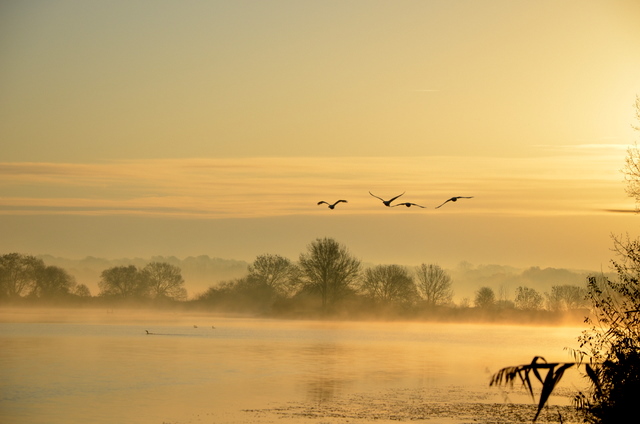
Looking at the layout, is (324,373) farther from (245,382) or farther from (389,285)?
(389,285)

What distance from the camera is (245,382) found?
131ft

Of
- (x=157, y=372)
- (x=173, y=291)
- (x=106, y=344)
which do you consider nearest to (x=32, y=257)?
(x=173, y=291)

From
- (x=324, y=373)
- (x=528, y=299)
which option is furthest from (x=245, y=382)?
(x=528, y=299)

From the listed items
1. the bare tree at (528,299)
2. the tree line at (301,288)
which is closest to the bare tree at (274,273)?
the tree line at (301,288)

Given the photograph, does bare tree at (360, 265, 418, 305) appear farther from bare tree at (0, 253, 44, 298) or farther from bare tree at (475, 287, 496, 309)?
bare tree at (0, 253, 44, 298)

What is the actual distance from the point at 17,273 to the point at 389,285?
208 ft

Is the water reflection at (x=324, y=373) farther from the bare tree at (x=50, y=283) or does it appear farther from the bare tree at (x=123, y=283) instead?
the bare tree at (x=123, y=283)

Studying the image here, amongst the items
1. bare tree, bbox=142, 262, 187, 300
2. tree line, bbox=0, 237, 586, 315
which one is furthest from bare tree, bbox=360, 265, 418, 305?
A: bare tree, bbox=142, 262, 187, 300

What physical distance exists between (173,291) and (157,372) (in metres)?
119

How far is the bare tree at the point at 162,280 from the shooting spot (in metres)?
159

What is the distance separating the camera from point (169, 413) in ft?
96.7

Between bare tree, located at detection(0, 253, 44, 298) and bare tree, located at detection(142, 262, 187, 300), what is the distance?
2995 centimetres

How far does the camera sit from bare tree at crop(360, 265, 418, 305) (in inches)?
5069

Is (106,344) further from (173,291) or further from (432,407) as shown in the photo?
(173,291)
